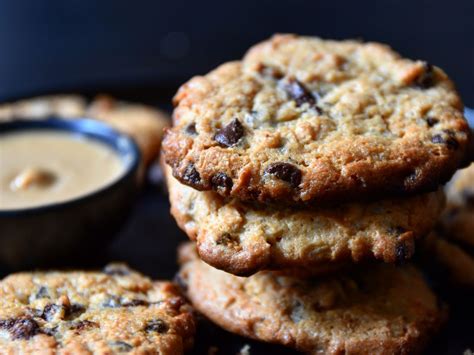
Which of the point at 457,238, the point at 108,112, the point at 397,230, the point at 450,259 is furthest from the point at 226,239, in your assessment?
the point at 108,112

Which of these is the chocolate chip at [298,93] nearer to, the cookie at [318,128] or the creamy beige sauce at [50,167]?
the cookie at [318,128]

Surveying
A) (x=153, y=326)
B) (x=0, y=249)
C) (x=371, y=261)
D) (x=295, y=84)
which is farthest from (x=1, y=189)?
(x=371, y=261)

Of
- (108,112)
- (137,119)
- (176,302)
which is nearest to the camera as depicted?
(176,302)

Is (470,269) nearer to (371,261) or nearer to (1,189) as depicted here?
(371,261)

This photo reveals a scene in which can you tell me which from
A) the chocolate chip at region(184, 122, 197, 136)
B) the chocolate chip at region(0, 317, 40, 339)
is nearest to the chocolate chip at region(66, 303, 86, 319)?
the chocolate chip at region(0, 317, 40, 339)

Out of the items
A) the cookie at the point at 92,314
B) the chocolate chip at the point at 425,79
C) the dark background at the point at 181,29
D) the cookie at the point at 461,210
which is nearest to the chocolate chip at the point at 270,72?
the chocolate chip at the point at 425,79

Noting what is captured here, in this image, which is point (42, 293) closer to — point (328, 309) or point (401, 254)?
point (328, 309)
